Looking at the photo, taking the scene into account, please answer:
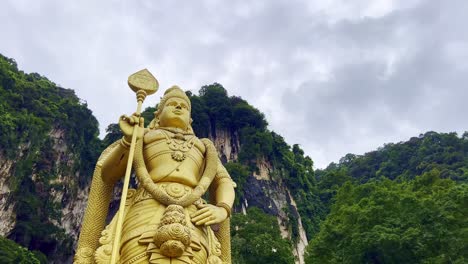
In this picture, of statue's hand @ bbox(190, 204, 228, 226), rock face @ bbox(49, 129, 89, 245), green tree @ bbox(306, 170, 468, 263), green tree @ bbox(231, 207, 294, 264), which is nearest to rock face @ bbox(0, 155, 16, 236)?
rock face @ bbox(49, 129, 89, 245)

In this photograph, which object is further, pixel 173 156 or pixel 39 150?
pixel 39 150

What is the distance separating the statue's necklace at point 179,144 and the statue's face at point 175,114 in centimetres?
22

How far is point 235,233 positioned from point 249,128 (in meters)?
13.9

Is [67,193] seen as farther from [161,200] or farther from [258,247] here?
[161,200]

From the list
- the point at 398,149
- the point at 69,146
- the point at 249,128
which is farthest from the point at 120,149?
the point at 398,149

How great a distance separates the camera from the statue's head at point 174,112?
4945 mm

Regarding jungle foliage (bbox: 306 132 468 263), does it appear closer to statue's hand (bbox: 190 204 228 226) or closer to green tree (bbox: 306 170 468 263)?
green tree (bbox: 306 170 468 263)

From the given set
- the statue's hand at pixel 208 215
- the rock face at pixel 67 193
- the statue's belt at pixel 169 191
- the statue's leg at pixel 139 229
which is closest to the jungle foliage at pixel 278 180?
the rock face at pixel 67 193

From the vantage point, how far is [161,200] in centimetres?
409

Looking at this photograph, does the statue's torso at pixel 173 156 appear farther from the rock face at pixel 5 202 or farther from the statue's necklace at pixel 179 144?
the rock face at pixel 5 202

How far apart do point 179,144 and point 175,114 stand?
17.6 inches

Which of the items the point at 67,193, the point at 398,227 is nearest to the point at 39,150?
the point at 67,193

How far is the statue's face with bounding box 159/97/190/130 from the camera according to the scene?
16.2 ft

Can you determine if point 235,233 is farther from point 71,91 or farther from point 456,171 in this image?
point 71,91
